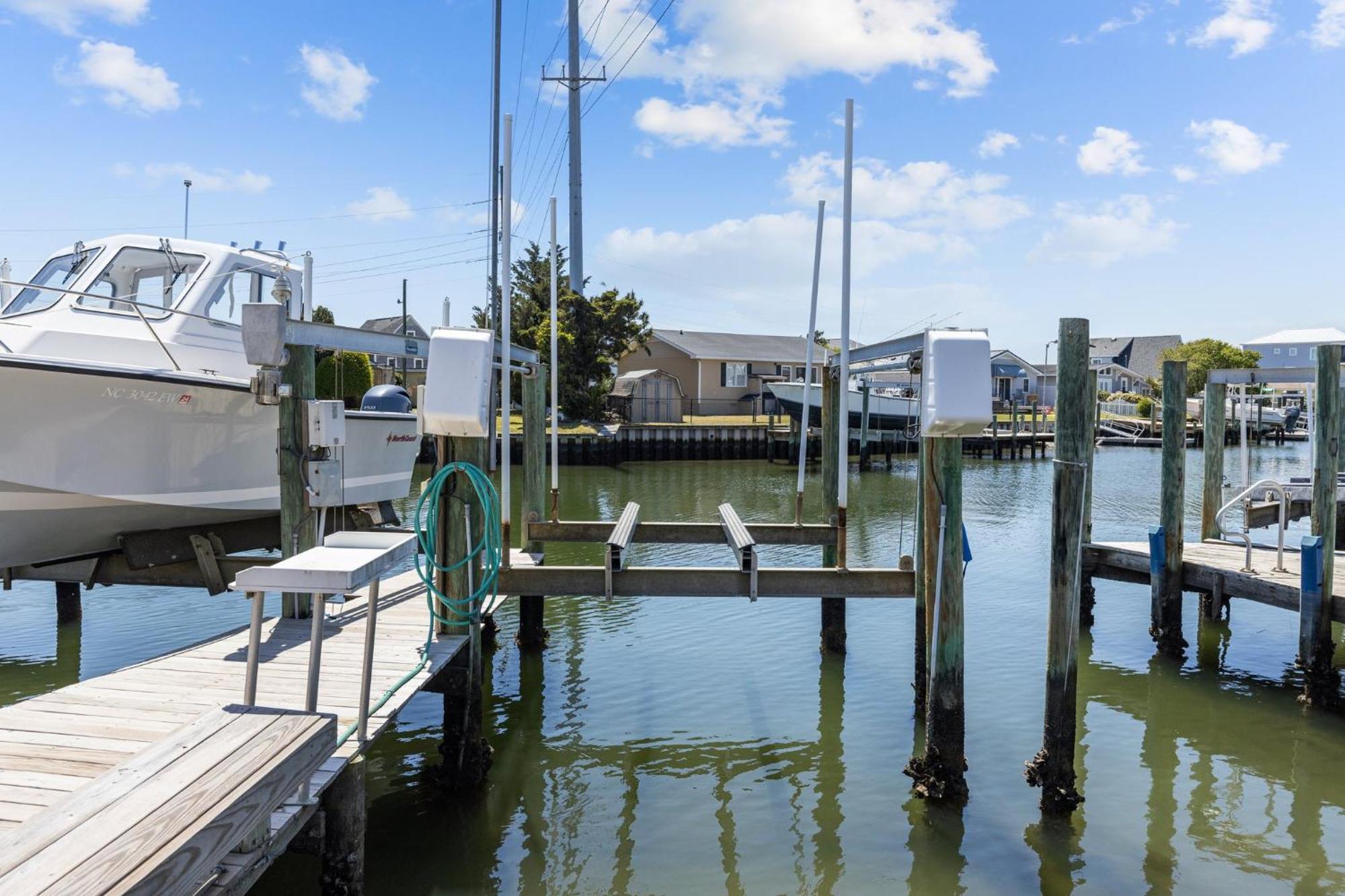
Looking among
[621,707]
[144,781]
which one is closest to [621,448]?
[621,707]

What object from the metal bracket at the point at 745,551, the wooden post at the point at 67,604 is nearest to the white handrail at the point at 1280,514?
the metal bracket at the point at 745,551

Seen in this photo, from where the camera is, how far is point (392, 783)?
6.73 meters

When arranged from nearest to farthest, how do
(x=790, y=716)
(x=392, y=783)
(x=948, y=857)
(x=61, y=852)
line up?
1. (x=61, y=852)
2. (x=948, y=857)
3. (x=392, y=783)
4. (x=790, y=716)

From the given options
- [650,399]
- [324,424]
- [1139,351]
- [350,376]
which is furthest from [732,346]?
[1139,351]

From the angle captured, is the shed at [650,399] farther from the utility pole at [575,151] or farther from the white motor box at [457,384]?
the white motor box at [457,384]

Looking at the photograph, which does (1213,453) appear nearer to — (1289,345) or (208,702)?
(208,702)

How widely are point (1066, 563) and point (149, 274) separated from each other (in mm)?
9757

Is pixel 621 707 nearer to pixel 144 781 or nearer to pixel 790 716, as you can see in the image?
pixel 790 716

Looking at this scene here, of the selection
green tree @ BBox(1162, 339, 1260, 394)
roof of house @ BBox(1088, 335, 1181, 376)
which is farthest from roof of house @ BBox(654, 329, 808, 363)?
roof of house @ BBox(1088, 335, 1181, 376)

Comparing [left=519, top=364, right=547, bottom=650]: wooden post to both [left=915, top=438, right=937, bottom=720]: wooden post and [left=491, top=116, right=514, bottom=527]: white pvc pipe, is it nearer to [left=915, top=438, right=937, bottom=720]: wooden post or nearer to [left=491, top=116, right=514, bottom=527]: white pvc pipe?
[left=491, top=116, right=514, bottom=527]: white pvc pipe

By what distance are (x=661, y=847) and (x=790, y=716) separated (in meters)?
2.71

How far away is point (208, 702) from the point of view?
17.2ft

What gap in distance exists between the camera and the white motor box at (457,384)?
611 cm

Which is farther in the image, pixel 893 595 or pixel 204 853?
pixel 893 595
